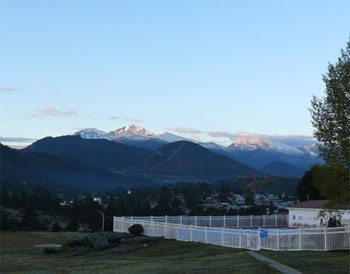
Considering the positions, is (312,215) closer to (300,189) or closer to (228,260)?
(300,189)

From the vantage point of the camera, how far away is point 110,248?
125 ft

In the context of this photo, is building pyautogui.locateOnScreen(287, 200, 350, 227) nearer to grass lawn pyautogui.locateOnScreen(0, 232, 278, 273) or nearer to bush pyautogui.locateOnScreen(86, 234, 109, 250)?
grass lawn pyautogui.locateOnScreen(0, 232, 278, 273)

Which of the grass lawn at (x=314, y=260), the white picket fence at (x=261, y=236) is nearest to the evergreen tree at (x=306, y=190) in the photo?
the white picket fence at (x=261, y=236)

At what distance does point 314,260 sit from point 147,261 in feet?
29.4

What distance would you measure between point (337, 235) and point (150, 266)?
9.27 metres

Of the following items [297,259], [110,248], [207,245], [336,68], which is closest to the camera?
[297,259]

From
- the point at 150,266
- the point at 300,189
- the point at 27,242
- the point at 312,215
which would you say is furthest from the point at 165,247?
the point at 300,189

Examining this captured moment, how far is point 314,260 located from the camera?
76.0ft

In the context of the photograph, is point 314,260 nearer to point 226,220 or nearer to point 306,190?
point 226,220

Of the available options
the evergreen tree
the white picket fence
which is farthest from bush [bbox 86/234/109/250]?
the evergreen tree

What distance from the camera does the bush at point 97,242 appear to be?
3802 cm

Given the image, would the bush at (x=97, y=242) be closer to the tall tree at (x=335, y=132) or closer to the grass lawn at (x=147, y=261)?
Result: the grass lawn at (x=147, y=261)

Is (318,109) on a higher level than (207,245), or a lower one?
higher

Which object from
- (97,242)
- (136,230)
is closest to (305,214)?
(136,230)
